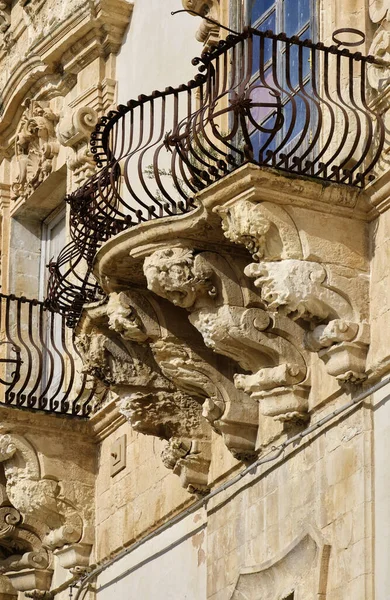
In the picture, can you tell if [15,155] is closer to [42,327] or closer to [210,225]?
[42,327]

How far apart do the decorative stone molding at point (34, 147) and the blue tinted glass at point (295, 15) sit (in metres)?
3.94

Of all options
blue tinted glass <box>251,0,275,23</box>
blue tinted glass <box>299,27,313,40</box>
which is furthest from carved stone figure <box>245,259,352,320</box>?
blue tinted glass <box>251,0,275,23</box>

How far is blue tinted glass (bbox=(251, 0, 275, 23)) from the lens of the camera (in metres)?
12.6

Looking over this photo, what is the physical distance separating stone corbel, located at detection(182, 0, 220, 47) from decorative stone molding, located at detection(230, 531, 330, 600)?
3355 mm

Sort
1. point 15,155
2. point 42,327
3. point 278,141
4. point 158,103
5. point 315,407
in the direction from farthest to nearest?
point 15,155, point 42,327, point 158,103, point 278,141, point 315,407

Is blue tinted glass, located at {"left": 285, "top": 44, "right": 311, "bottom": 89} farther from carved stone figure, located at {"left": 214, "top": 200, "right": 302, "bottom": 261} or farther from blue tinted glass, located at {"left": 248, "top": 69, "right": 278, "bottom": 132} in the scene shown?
carved stone figure, located at {"left": 214, "top": 200, "right": 302, "bottom": 261}

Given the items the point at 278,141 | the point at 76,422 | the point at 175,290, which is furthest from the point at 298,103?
Answer: the point at 76,422

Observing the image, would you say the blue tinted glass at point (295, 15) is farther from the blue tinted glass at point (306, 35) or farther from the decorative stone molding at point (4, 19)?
the decorative stone molding at point (4, 19)

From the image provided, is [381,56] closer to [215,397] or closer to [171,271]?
[171,271]

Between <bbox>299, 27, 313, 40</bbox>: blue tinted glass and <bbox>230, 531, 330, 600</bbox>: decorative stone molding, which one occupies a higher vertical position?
<bbox>299, 27, 313, 40</bbox>: blue tinted glass

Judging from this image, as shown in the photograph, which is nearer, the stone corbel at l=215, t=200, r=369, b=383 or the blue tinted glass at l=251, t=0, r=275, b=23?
the stone corbel at l=215, t=200, r=369, b=383

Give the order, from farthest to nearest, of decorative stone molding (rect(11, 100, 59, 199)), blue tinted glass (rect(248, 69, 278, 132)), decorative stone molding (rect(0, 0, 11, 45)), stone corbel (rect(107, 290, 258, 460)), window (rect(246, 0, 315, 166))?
1. decorative stone molding (rect(0, 0, 11, 45))
2. decorative stone molding (rect(11, 100, 59, 199))
3. blue tinted glass (rect(248, 69, 278, 132))
4. stone corbel (rect(107, 290, 258, 460))
5. window (rect(246, 0, 315, 166))

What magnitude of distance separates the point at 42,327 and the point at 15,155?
1.90 metres

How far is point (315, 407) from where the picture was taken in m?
11.4
